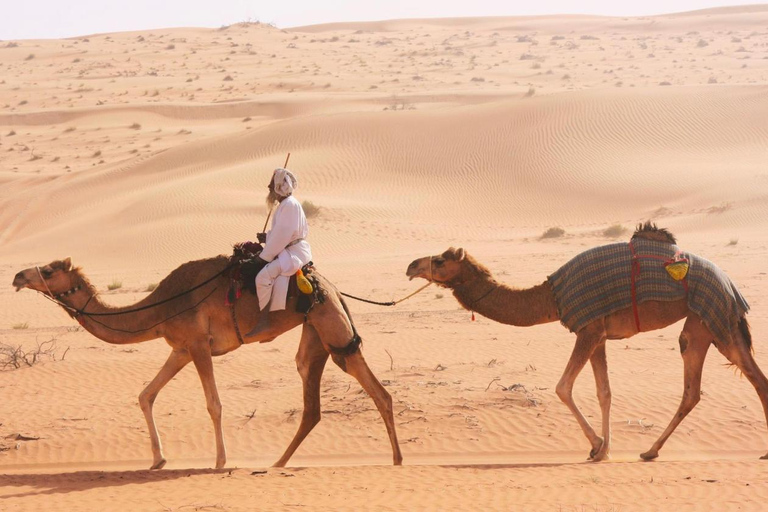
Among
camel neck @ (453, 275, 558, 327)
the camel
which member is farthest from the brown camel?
camel neck @ (453, 275, 558, 327)

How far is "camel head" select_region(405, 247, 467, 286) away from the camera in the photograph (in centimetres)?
868

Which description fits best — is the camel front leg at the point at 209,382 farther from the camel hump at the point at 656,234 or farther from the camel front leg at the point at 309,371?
the camel hump at the point at 656,234

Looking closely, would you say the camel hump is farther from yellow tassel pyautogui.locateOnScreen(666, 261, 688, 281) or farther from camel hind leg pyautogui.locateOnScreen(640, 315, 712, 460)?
camel hind leg pyautogui.locateOnScreen(640, 315, 712, 460)

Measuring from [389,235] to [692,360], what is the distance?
70.6ft

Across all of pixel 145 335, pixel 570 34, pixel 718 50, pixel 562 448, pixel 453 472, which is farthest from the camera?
pixel 570 34

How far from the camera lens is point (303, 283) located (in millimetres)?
8086

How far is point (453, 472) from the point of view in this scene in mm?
7730

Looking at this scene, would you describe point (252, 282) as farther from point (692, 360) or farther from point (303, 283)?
point (692, 360)

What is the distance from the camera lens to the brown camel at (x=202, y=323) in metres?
8.29

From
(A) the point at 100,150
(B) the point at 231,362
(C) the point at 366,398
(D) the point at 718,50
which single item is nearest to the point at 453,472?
(C) the point at 366,398

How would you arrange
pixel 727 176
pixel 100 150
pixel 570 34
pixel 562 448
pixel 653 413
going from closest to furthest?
1. pixel 562 448
2. pixel 653 413
3. pixel 727 176
4. pixel 100 150
5. pixel 570 34

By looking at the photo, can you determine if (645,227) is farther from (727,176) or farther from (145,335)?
(727,176)

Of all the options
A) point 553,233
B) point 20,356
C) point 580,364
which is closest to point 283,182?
point 580,364

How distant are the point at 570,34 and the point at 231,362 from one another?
93.7m
